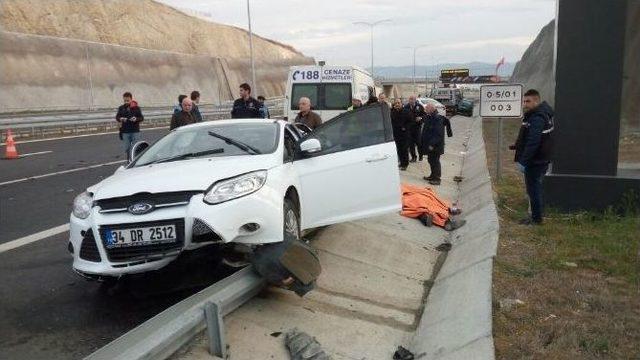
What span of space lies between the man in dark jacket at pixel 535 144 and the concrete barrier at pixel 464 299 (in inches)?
27.1

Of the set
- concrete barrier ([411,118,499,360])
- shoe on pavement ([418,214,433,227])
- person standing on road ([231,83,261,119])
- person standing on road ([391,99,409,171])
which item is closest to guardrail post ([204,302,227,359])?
concrete barrier ([411,118,499,360])

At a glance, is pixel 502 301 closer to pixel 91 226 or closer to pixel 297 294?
pixel 297 294

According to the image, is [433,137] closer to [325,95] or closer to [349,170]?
[325,95]

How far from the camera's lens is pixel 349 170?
6.48 metres

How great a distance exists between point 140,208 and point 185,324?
106cm

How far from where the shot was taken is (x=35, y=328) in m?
4.83

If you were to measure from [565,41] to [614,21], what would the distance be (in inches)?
26.3

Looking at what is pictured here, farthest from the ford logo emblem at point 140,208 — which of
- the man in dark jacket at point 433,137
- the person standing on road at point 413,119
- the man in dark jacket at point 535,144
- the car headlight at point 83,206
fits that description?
the person standing on road at point 413,119

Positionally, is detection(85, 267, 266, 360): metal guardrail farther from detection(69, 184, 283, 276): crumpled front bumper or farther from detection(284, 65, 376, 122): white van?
detection(284, 65, 376, 122): white van

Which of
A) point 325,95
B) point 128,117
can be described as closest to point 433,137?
point 325,95

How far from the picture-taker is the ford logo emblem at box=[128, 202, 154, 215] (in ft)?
15.6

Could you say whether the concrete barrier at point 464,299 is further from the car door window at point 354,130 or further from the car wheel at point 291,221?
the car door window at point 354,130

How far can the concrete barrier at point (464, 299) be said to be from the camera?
4730 mm

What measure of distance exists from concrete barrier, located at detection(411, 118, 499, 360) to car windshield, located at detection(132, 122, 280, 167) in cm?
226
